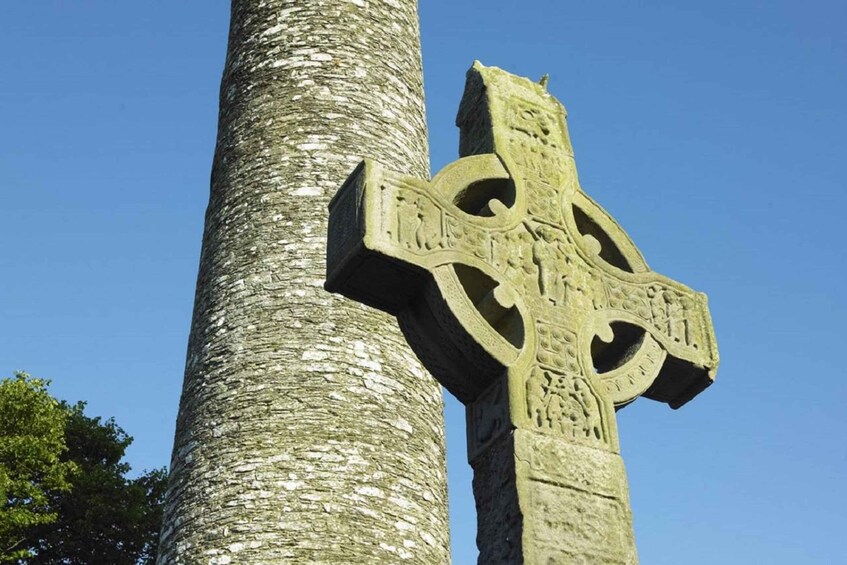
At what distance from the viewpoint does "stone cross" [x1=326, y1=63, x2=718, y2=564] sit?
3707mm

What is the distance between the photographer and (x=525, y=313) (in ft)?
13.2

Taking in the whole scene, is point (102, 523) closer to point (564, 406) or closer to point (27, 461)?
point (27, 461)

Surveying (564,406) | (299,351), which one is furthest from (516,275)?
(299,351)

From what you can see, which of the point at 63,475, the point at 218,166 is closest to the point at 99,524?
the point at 63,475

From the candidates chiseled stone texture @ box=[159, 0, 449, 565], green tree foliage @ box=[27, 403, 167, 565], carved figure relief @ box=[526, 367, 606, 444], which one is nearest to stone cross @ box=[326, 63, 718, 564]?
carved figure relief @ box=[526, 367, 606, 444]

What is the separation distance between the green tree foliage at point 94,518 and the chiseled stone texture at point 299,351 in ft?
34.0

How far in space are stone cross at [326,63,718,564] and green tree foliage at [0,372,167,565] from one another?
14.5m

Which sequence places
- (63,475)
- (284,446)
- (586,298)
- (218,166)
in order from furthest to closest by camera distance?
(63,475) → (218,166) → (284,446) → (586,298)

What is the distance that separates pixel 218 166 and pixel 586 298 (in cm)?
535

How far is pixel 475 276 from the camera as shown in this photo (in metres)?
4.04

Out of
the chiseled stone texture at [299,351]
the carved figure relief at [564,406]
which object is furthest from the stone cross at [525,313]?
the chiseled stone texture at [299,351]

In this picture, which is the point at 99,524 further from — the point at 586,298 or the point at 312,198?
the point at 586,298

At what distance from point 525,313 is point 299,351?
3732mm

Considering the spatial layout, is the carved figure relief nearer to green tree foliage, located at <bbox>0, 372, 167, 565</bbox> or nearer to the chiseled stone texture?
the chiseled stone texture
